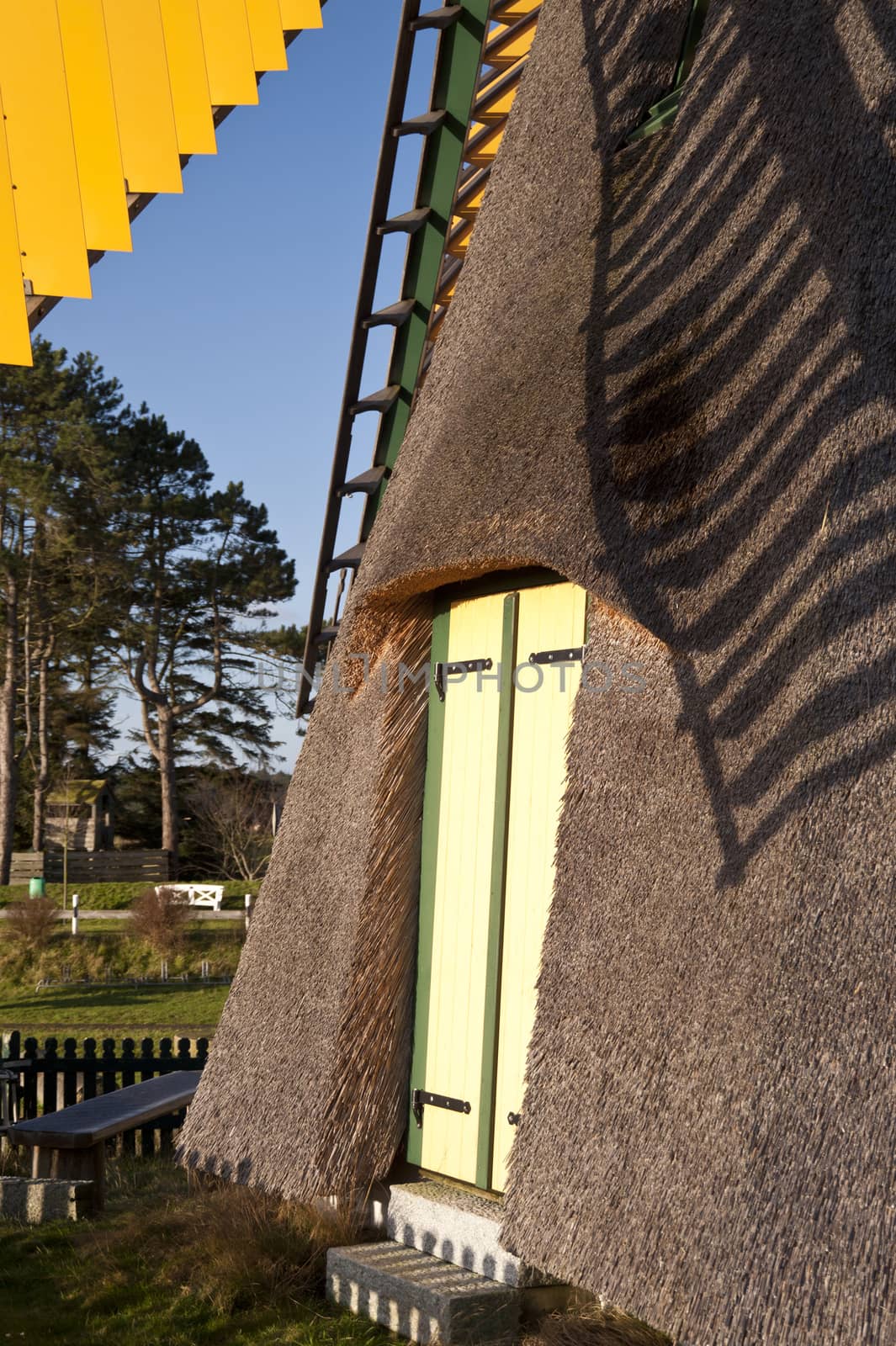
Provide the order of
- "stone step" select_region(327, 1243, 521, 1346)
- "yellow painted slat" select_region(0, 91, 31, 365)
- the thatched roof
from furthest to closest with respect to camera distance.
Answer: "yellow painted slat" select_region(0, 91, 31, 365) → "stone step" select_region(327, 1243, 521, 1346) → the thatched roof

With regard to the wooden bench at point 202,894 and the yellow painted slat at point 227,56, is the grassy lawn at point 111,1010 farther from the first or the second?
the yellow painted slat at point 227,56

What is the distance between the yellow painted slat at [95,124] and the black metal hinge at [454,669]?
232 centimetres

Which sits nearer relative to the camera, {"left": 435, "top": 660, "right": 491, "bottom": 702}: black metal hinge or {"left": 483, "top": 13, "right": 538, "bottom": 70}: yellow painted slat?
{"left": 435, "top": 660, "right": 491, "bottom": 702}: black metal hinge

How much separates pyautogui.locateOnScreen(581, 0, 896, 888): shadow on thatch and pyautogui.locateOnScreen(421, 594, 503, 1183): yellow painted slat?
1.36m

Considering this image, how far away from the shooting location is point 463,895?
19.4ft

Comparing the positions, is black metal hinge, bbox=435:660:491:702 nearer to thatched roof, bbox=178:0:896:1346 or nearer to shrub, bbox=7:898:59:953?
thatched roof, bbox=178:0:896:1346

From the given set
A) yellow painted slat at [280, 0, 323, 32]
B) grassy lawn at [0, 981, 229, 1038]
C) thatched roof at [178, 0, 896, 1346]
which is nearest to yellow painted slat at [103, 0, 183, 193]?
yellow painted slat at [280, 0, 323, 32]

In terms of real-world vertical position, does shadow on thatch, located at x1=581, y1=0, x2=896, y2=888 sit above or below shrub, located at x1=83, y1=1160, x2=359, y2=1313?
above

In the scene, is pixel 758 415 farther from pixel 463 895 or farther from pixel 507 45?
pixel 507 45

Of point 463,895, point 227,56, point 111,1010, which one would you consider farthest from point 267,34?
point 111,1010

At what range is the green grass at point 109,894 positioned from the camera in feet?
97.8

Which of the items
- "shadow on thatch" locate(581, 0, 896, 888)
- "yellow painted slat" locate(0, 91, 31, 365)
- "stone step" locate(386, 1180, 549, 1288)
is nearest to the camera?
"shadow on thatch" locate(581, 0, 896, 888)

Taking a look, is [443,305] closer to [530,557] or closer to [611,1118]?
[530,557]

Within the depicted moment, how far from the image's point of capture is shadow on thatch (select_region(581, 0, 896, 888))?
13.3 ft
